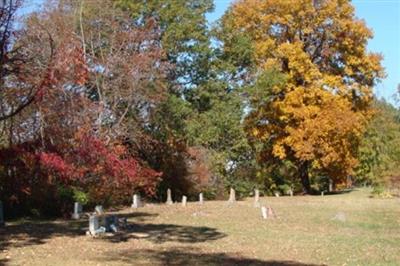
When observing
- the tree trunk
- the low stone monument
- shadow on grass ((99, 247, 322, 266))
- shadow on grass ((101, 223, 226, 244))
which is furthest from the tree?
shadow on grass ((99, 247, 322, 266))

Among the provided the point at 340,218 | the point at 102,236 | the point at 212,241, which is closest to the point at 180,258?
the point at 212,241

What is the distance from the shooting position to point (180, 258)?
13.4 meters

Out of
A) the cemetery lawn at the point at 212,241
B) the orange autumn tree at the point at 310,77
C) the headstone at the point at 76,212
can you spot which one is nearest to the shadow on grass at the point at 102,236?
the cemetery lawn at the point at 212,241

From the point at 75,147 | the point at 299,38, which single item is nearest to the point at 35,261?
the point at 75,147

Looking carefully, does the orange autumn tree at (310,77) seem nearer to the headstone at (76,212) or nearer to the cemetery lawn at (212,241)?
the cemetery lawn at (212,241)

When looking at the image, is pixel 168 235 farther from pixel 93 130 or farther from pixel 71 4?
pixel 71 4

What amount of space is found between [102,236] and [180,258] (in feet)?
13.8

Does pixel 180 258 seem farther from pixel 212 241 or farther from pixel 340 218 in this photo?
pixel 340 218

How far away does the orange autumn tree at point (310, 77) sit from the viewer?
4175 centimetres

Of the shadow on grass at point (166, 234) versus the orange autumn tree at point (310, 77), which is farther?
the orange autumn tree at point (310, 77)

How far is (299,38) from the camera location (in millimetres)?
44719

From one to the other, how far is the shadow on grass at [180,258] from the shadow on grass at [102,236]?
2099mm

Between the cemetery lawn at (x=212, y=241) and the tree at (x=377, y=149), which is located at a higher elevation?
the tree at (x=377, y=149)

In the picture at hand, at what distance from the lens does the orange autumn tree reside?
137ft
